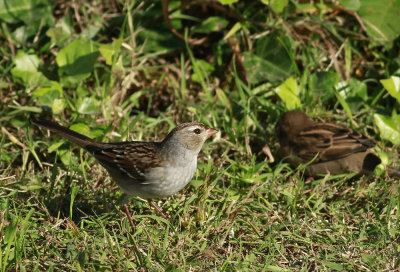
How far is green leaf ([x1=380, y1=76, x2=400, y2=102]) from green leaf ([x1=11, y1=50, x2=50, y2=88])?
13.2 ft

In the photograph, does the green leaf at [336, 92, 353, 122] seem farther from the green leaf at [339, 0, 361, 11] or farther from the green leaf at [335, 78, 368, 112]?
the green leaf at [339, 0, 361, 11]

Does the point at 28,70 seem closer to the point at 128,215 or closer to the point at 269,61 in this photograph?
the point at 128,215

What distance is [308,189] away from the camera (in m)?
5.70

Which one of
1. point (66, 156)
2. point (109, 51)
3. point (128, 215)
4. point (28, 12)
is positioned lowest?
point (128, 215)

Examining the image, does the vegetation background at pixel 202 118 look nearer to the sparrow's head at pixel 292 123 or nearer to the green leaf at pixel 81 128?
the green leaf at pixel 81 128

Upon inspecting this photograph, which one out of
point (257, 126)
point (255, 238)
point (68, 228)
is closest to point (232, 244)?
point (255, 238)

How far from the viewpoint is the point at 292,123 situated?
6.22m

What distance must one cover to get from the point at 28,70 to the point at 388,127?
4.36 meters

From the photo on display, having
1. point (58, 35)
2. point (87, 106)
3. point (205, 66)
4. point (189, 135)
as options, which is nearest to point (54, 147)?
point (87, 106)

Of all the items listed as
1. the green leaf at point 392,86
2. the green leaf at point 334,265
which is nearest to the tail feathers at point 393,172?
the green leaf at point 392,86

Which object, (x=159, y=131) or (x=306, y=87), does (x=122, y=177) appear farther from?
(x=306, y=87)

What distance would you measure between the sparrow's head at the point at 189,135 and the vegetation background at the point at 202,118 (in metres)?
0.41

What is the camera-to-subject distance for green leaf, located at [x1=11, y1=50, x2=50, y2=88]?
648 centimetres

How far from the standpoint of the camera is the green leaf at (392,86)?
6336 mm
